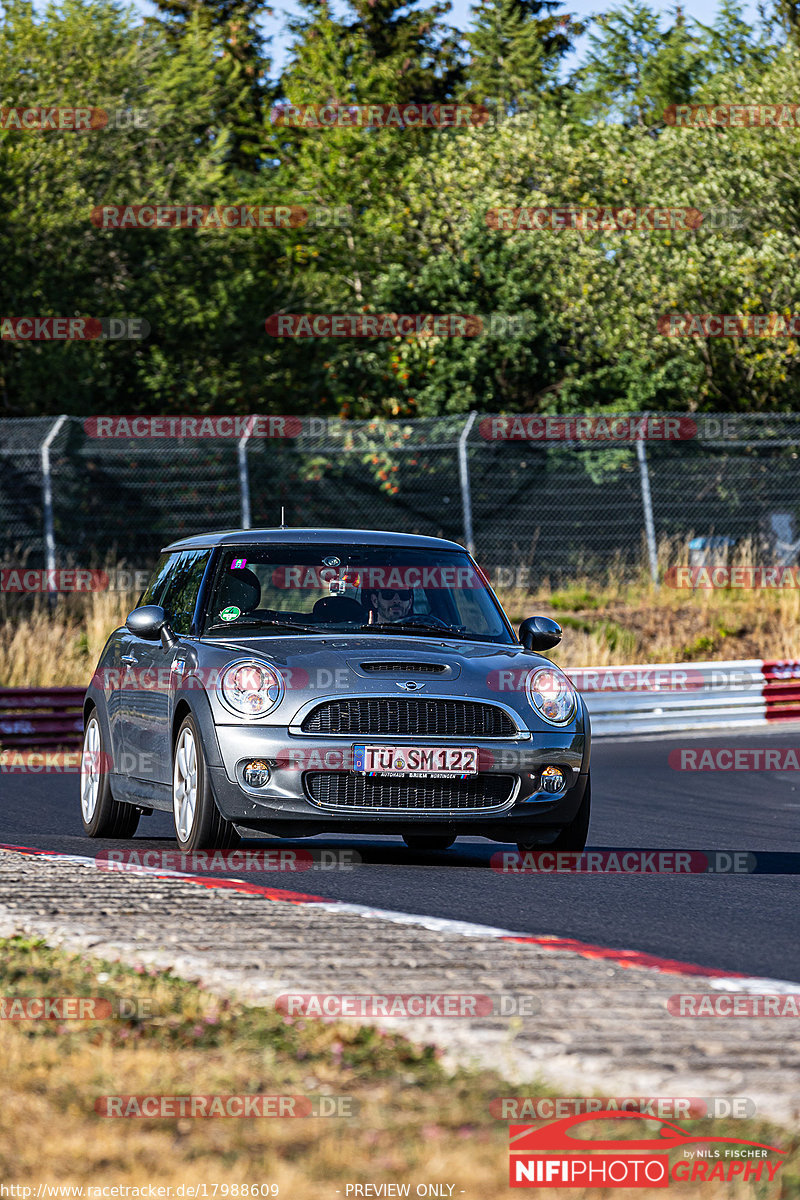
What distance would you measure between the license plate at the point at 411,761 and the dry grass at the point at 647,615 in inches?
551

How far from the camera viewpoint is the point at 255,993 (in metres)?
4.73

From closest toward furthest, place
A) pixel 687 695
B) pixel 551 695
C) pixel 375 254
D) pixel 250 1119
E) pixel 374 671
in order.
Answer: pixel 250 1119, pixel 374 671, pixel 551 695, pixel 687 695, pixel 375 254

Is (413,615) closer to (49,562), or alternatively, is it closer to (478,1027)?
(478,1027)

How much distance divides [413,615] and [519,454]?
1591 centimetres

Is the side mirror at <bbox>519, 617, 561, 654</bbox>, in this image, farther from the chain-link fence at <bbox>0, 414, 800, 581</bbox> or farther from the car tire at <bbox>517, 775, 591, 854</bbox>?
the chain-link fence at <bbox>0, 414, 800, 581</bbox>

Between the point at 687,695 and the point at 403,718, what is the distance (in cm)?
1224

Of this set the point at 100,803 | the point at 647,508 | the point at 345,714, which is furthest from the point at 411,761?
the point at 647,508

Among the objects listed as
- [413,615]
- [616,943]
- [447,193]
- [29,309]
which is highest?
[447,193]

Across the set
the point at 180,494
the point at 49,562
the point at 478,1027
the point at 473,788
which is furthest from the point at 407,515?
the point at 478,1027

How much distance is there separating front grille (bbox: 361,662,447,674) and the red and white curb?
131 centimetres

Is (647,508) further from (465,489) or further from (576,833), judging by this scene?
(576,833)

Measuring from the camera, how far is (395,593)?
363 inches

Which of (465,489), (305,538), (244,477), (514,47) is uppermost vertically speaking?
(514,47)

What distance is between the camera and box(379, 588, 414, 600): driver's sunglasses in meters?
9.18
